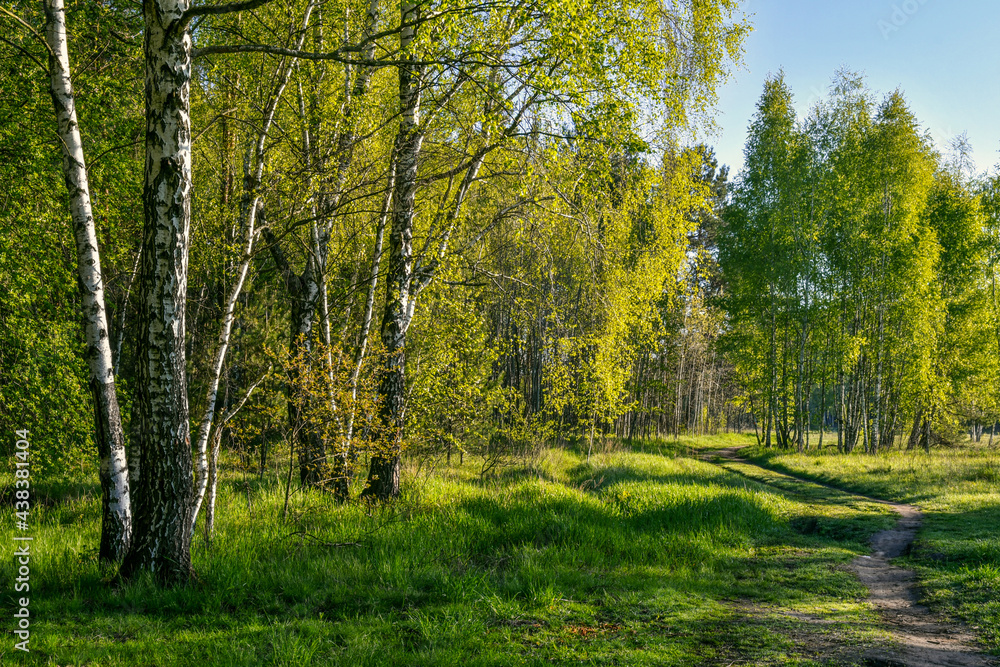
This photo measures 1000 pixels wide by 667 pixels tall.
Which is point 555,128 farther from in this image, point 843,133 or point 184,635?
point 843,133

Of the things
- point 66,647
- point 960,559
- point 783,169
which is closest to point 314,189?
point 66,647

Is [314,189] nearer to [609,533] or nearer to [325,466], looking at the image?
[325,466]

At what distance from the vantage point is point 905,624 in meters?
5.05

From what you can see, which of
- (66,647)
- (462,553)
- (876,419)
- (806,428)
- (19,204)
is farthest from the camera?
(806,428)

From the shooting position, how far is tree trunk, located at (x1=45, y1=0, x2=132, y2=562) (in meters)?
5.39

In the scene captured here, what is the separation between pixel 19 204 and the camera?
7598mm

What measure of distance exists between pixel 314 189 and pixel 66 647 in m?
5.25

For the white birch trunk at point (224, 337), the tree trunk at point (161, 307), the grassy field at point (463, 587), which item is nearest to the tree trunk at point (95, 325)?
→ the grassy field at point (463, 587)

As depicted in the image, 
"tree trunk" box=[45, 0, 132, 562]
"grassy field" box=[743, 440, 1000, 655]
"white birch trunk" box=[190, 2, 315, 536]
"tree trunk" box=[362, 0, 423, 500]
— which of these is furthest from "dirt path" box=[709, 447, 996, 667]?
"tree trunk" box=[45, 0, 132, 562]

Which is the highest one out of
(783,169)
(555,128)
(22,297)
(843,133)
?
(843,133)

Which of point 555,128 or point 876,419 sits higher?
point 555,128

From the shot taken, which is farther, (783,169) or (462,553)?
(783,169)

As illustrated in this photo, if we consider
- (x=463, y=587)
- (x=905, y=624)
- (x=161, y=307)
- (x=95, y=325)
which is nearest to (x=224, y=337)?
(x=95, y=325)

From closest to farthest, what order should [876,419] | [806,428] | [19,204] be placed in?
1. [19,204]
2. [876,419]
3. [806,428]
